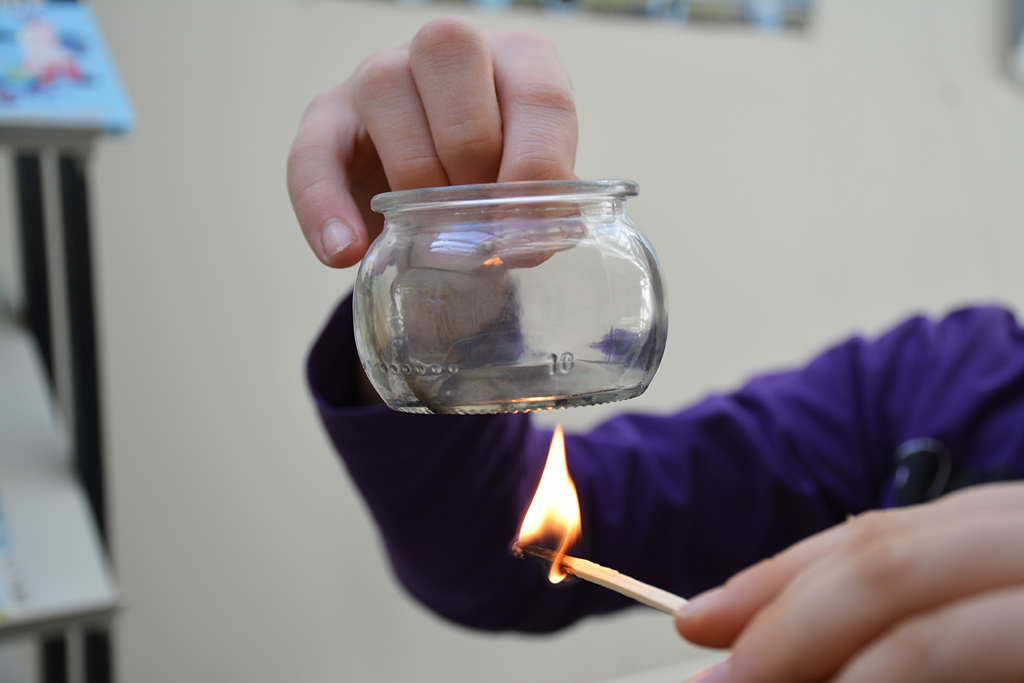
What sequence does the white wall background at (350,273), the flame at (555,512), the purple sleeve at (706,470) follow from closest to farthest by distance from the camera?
the flame at (555,512)
the purple sleeve at (706,470)
the white wall background at (350,273)

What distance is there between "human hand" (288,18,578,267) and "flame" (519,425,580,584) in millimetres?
118

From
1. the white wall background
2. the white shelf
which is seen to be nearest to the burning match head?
the white shelf

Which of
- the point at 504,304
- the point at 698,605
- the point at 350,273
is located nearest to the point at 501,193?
the point at 504,304

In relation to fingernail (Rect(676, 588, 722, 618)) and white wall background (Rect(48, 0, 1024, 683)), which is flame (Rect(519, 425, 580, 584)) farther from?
white wall background (Rect(48, 0, 1024, 683))

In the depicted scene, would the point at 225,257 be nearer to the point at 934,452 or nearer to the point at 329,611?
the point at 329,611

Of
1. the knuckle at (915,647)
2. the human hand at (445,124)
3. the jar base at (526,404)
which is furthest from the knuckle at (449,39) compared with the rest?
the knuckle at (915,647)

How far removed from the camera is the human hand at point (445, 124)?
32 centimetres

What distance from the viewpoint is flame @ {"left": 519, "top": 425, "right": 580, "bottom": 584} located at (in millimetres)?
300

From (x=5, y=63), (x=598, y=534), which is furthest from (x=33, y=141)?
(x=598, y=534)

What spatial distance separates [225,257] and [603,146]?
640mm

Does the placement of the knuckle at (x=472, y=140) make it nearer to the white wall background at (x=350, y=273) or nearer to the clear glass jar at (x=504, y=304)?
the clear glass jar at (x=504, y=304)

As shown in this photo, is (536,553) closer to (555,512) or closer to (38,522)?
(555,512)

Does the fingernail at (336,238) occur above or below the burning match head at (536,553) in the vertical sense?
above

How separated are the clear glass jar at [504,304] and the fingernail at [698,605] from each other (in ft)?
0.24
